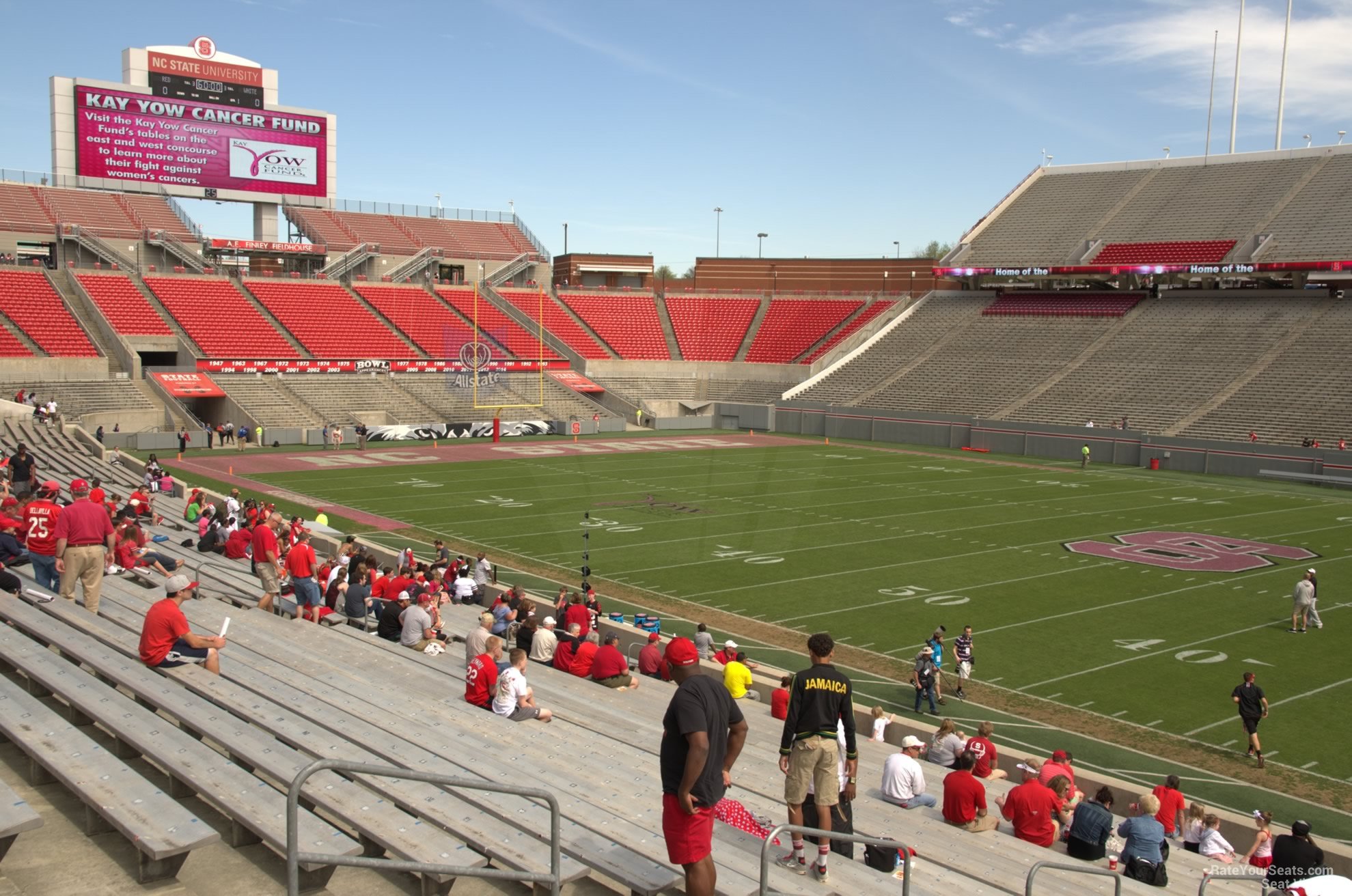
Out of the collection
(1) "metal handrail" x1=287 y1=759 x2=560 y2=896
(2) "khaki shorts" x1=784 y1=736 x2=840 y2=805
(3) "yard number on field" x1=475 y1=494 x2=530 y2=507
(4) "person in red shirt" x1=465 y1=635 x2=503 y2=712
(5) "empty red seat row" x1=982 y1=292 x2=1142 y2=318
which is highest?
(5) "empty red seat row" x1=982 y1=292 x2=1142 y2=318

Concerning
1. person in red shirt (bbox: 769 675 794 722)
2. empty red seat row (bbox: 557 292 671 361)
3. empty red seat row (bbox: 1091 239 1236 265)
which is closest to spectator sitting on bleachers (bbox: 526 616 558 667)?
person in red shirt (bbox: 769 675 794 722)

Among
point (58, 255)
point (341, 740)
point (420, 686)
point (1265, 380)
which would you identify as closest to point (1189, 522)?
point (1265, 380)

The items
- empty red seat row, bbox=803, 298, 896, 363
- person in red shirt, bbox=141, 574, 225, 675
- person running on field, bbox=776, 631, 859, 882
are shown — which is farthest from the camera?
empty red seat row, bbox=803, 298, 896, 363

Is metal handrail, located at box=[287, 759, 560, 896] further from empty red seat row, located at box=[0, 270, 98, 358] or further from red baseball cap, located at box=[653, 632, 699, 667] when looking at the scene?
empty red seat row, located at box=[0, 270, 98, 358]

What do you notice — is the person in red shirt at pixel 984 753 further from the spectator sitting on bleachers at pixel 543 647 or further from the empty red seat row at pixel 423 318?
the empty red seat row at pixel 423 318

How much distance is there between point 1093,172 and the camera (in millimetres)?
68000

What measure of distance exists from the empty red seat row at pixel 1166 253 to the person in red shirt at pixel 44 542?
53.1m

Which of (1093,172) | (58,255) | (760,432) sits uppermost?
(1093,172)

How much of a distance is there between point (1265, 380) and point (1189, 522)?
782 inches

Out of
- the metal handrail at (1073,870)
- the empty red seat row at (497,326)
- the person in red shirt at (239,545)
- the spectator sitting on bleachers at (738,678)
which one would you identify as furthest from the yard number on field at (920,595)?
the empty red seat row at (497,326)

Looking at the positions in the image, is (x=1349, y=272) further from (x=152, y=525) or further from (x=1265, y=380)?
(x=152, y=525)

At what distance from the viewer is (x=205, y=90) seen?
182 ft

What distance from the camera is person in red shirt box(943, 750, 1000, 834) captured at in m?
8.84

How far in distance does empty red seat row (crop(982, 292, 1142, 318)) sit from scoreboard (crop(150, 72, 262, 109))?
1588 inches
